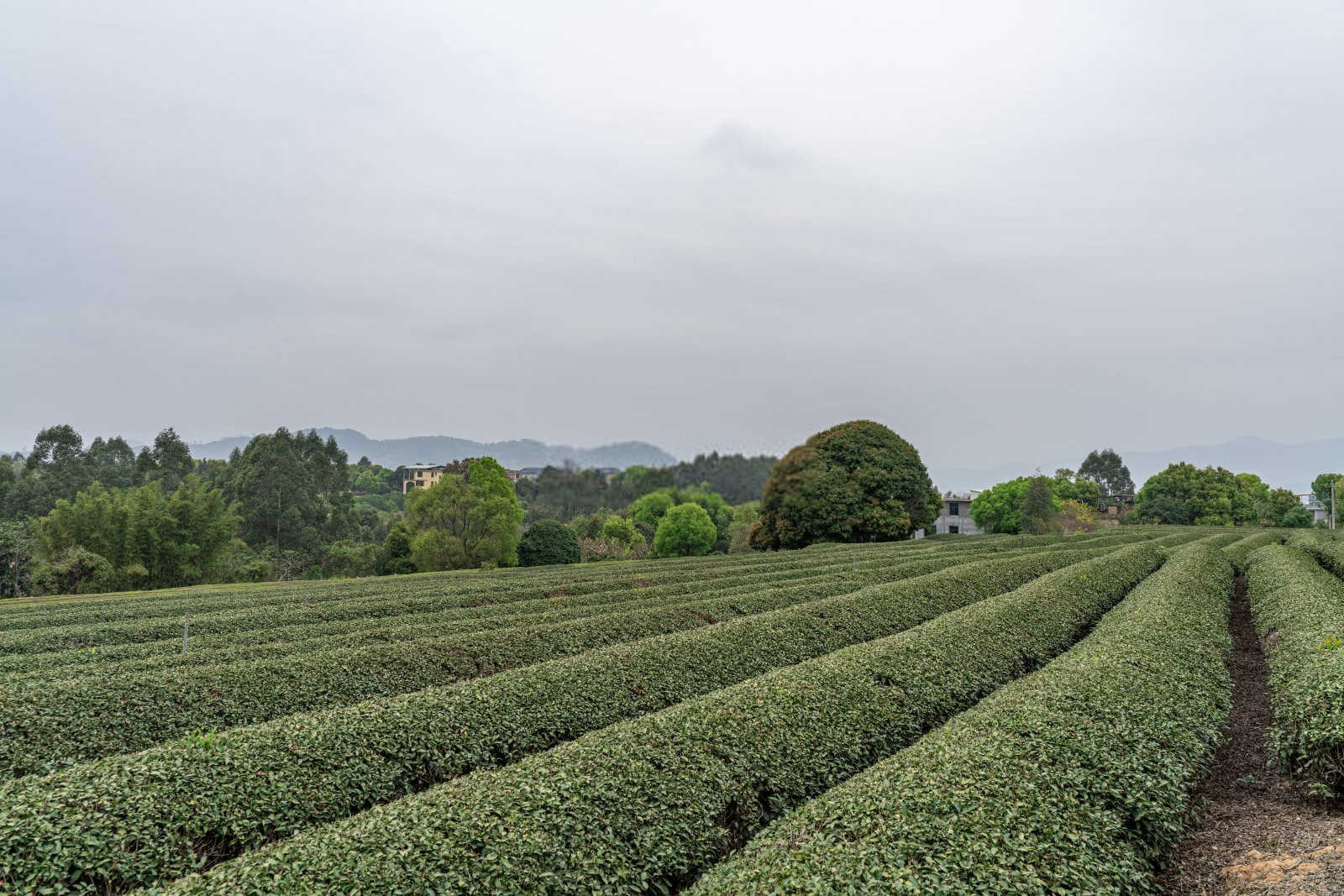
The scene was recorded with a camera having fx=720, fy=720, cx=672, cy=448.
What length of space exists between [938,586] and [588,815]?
13456mm

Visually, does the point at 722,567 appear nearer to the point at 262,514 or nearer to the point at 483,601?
the point at 483,601

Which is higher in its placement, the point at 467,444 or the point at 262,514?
the point at 467,444

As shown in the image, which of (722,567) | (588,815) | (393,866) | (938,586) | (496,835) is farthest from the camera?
(722,567)

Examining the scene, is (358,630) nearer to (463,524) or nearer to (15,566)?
(463,524)

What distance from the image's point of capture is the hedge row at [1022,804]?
182 inches

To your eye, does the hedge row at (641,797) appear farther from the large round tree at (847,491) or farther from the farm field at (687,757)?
the large round tree at (847,491)

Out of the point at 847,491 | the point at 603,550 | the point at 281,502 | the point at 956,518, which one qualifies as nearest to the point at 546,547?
the point at 603,550

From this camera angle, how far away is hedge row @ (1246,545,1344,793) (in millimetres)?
6535

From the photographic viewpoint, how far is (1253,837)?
6086 millimetres

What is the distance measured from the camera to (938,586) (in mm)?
17125

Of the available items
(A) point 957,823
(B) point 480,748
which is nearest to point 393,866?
(B) point 480,748

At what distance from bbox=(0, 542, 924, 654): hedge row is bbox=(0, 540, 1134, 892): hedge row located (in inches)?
331

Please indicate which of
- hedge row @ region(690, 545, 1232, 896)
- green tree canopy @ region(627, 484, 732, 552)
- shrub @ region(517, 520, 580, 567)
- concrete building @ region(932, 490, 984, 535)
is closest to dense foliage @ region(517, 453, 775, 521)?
green tree canopy @ region(627, 484, 732, 552)

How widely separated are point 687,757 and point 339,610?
47.5 ft
